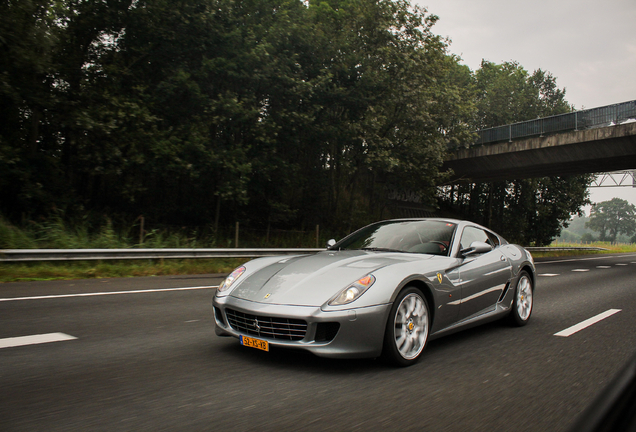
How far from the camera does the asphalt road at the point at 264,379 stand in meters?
2.86

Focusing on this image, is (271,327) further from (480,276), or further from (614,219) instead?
(614,219)

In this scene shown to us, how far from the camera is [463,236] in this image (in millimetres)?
5562

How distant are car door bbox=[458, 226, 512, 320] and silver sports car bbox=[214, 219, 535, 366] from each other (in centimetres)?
1

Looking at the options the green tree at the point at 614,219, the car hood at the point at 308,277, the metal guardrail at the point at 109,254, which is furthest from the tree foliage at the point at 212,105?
the green tree at the point at 614,219

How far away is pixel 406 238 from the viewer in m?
5.52

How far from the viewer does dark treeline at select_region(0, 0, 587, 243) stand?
54.0 feet

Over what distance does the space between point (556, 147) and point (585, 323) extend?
22.2 m

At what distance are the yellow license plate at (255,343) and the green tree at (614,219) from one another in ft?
542

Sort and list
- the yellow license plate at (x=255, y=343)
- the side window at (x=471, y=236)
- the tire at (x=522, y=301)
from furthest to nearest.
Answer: the tire at (x=522, y=301) < the side window at (x=471, y=236) < the yellow license plate at (x=255, y=343)

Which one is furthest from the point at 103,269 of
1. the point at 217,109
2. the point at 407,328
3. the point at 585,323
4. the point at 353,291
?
the point at 217,109

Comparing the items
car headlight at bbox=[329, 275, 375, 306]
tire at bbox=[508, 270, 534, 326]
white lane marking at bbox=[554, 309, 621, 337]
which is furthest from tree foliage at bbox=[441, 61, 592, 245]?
car headlight at bbox=[329, 275, 375, 306]

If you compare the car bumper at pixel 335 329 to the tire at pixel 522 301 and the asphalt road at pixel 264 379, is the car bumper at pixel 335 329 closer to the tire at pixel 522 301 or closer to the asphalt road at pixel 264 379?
the asphalt road at pixel 264 379

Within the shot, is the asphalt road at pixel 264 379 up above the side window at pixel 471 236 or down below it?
below

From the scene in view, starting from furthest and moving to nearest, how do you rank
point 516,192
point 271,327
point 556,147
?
point 516,192, point 556,147, point 271,327
